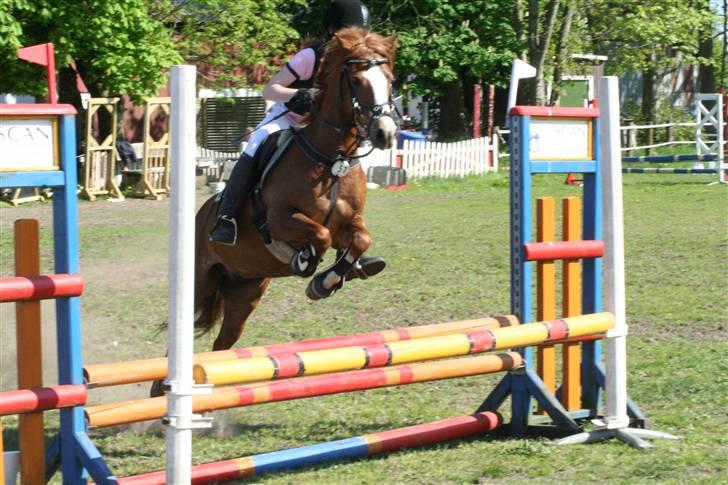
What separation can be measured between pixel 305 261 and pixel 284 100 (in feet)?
2.95

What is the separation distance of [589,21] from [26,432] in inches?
1089

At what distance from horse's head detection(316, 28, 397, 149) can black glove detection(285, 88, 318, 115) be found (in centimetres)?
7

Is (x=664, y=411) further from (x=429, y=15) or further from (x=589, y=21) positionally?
(x=589, y=21)

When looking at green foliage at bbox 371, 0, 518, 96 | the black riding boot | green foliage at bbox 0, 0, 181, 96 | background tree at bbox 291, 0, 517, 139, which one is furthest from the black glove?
green foliage at bbox 371, 0, 518, 96

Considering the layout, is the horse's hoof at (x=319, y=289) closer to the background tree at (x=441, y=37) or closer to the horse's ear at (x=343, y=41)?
the horse's ear at (x=343, y=41)

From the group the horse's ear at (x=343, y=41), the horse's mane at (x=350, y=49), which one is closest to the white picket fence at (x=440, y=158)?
the horse's mane at (x=350, y=49)

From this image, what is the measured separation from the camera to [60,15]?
1752cm

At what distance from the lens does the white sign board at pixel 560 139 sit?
16.3 ft

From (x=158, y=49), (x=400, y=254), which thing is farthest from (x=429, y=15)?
(x=400, y=254)

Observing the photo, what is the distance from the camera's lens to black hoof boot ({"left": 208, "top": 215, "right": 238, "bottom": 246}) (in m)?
5.87

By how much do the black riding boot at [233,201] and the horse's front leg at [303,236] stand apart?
0.98 feet

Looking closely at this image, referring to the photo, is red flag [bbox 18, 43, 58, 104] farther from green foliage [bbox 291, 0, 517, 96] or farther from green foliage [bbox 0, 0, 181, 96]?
green foliage [bbox 291, 0, 517, 96]

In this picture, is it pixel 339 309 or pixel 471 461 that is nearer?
pixel 471 461

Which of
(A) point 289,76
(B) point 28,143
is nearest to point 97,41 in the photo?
(A) point 289,76
